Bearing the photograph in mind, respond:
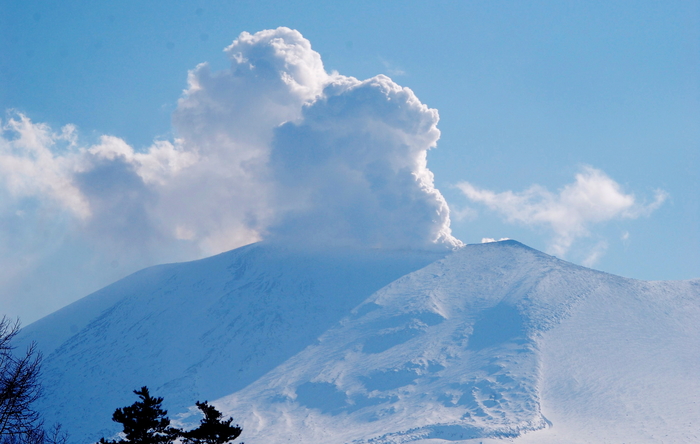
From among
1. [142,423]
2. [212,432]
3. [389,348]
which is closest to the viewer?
[212,432]

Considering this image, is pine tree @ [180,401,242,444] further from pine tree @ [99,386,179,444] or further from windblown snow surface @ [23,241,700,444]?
windblown snow surface @ [23,241,700,444]

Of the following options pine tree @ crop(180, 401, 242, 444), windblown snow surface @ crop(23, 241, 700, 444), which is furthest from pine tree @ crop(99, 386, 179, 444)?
windblown snow surface @ crop(23, 241, 700, 444)

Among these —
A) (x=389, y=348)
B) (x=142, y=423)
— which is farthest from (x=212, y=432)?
(x=389, y=348)

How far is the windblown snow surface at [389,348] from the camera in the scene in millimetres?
65312

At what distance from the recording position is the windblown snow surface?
214ft

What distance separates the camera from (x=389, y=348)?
3260 inches

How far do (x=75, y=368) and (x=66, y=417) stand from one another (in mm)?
12817

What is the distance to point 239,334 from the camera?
3551 inches

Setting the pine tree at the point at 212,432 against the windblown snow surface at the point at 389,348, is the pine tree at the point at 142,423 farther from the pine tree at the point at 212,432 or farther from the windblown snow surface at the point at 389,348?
the windblown snow surface at the point at 389,348

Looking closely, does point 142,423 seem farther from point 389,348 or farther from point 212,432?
point 389,348

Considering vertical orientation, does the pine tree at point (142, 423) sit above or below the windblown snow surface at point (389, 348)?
below

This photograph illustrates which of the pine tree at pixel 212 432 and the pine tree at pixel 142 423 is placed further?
the pine tree at pixel 142 423

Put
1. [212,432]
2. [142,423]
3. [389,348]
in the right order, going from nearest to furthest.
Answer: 1. [212,432]
2. [142,423]
3. [389,348]

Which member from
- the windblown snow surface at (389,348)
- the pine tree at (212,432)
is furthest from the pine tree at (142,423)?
the windblown snow surface at (389,348)
